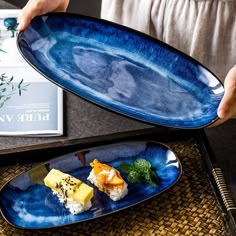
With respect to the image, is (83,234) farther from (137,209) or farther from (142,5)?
(142,5)

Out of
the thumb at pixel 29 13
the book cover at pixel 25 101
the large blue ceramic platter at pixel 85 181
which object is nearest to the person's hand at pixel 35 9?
the thumb at pixel 29 13

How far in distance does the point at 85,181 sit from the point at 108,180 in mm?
54

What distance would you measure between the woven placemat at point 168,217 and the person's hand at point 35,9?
0.92 feet

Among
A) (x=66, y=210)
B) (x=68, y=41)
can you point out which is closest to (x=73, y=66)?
(x=68, y=41)

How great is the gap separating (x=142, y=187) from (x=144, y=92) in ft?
0.63

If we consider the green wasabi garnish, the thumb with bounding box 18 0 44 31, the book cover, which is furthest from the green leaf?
the thumb with bounding box 18 0 44 31

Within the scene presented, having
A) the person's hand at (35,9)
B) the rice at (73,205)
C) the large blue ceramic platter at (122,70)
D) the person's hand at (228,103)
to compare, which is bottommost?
the rice at (73,205)

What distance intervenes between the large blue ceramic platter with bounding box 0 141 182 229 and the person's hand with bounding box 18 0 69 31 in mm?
273

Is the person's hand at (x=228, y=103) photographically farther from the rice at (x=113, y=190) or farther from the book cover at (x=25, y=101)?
the book cover at (x=25, y=101)

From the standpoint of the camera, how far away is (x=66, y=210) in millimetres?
972

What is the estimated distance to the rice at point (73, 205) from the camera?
3.16ft

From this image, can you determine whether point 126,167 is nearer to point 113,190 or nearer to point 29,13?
point 113,190

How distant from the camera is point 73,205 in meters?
0.97

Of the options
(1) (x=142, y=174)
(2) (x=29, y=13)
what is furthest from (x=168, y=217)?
(2) (x=29, y=13)
